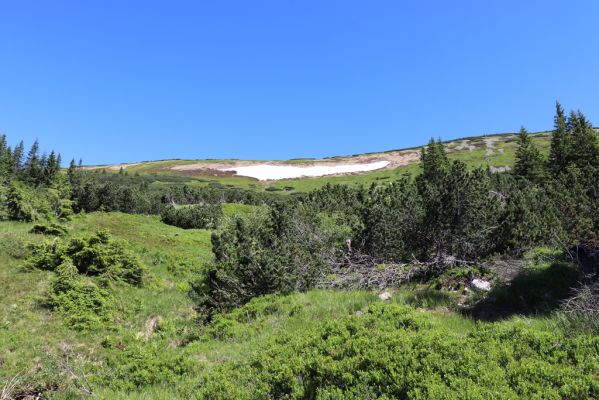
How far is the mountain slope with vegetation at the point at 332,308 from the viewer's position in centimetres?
382

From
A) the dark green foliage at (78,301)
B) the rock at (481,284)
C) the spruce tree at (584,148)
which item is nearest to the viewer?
the rock at (481,284)

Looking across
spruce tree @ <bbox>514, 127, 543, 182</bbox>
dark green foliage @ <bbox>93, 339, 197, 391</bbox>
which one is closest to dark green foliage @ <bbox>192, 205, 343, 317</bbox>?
dark green foliage @ <bbox>93, 339, 197, 391</bbox>

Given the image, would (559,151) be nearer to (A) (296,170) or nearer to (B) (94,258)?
(B) (94,258)

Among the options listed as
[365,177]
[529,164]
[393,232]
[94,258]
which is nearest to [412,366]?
[393,232]

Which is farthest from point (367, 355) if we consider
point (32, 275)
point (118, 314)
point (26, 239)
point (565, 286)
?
point (26, 239)

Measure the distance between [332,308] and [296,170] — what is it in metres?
105

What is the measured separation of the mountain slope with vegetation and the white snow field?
8510 cm

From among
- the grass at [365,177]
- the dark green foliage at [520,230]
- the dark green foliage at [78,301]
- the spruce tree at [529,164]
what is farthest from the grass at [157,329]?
the grass at [365,177]

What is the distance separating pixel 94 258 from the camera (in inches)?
570

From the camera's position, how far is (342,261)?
1079 cm

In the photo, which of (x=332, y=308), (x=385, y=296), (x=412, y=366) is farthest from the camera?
(x=385, y=296)

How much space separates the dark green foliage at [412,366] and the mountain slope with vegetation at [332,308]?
0.02m

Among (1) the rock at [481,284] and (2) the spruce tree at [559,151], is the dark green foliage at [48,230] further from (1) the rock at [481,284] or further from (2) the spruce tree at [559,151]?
→ (2) the spruce tree at [559,151]

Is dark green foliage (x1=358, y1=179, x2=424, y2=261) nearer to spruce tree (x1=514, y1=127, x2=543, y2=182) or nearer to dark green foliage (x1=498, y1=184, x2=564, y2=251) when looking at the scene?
dark green foliage (x1=498, y1=184, x2=564, y2=251)
